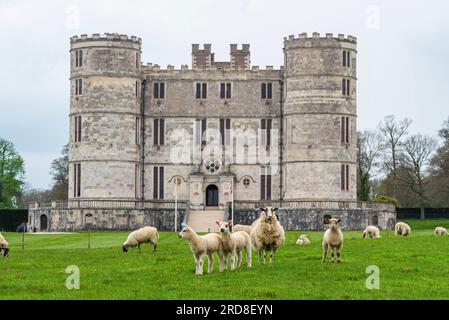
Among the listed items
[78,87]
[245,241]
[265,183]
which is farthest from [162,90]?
[245,241]

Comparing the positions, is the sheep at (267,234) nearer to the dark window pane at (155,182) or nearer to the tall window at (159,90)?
the dark window pane at (155,182)

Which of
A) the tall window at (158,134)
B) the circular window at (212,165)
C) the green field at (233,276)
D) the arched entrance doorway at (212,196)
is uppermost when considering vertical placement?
the tall window at (158,134)

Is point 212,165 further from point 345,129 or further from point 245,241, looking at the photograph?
point 245,241

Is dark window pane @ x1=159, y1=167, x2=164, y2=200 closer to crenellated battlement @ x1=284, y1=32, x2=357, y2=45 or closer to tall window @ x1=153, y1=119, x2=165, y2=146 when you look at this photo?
tall window @ x1=153, y1=119, x2=165, y2=146

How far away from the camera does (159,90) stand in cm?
8319

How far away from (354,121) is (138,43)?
15.9 metres

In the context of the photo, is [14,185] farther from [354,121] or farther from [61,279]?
[61,279]

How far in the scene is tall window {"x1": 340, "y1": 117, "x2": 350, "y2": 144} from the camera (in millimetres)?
80188

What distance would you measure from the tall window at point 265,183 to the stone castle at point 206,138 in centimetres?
7

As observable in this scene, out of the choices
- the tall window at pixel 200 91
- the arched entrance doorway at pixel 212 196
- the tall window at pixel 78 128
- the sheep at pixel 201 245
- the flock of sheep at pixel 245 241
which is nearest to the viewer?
the sheep at pixel 201 245

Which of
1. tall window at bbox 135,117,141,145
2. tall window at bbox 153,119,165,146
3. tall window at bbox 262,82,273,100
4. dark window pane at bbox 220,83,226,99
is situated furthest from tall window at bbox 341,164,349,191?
tall window at bbox 135,117,141,145

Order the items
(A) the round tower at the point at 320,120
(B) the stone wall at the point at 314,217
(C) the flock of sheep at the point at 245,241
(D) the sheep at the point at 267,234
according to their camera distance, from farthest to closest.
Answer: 1. (A) the round tower at the point at 320,120
2. (B) the stone wall at the point at 314,217
3. (D) the sheep at the point at 267,234
4. (C) the flock of sheep at the point at 245,241

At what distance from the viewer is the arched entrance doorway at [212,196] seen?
83.0 metres

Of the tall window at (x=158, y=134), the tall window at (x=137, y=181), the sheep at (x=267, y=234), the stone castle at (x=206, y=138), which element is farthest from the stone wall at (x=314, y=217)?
the sheep at (x=267, y=234)
